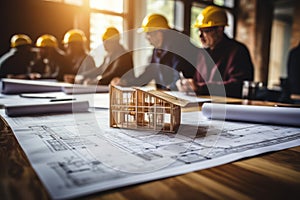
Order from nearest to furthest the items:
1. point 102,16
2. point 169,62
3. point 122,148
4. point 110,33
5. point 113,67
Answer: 1. point 122,148
2. point 169,62
3. point 113,67
4. point 110,33
5. point 102,16

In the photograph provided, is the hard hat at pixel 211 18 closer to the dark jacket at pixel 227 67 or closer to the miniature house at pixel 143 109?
the dark jacket at pixel 227 67

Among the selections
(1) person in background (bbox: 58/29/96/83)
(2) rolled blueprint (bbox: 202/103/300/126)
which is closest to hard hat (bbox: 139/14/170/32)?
(1) person in background (bbox: 58/29/96/83)

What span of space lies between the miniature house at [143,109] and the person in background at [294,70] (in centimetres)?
218

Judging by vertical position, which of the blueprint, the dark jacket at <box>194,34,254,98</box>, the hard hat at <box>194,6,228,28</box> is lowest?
the blueprint

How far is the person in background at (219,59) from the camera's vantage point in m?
1.47

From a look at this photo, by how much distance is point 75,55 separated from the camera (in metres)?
2.42

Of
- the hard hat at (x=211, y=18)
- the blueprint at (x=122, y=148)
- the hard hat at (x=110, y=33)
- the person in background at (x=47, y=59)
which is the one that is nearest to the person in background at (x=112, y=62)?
the hard hat at (x=110, y=33)

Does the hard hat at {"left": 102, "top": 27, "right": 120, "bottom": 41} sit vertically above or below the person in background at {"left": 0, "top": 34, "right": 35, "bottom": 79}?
above

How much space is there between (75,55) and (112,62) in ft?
1.55

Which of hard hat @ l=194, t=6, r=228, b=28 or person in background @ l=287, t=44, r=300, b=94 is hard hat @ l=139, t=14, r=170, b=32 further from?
person in background @ l=287, t=44, r=300, b=94

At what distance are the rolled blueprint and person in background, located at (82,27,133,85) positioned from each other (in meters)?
1.39

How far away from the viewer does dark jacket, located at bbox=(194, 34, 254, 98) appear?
1.47m

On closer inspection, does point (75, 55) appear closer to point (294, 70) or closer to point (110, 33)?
point (110, 33)

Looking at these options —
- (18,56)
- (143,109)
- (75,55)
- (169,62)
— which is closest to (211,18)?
(169,62)
